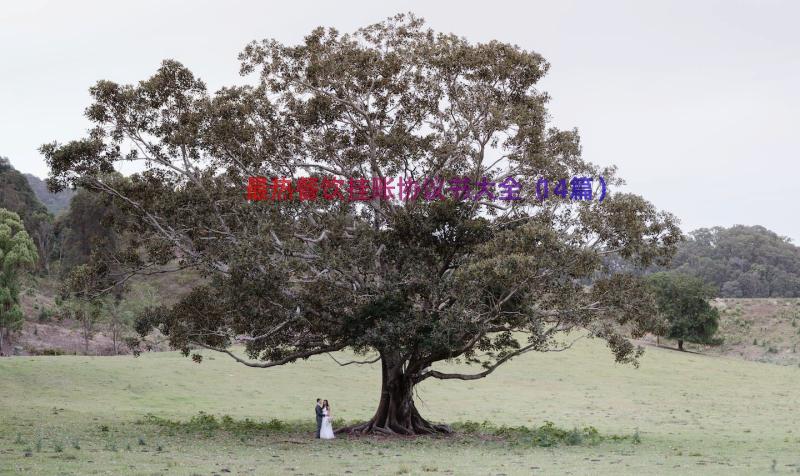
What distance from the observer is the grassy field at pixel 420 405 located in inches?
697

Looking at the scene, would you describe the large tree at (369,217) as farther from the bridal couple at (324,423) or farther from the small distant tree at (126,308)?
the small distant tree at (126,308)

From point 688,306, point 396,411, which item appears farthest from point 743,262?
point 396,411

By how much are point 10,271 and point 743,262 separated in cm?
11630

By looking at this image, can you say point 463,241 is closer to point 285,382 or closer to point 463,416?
point 463,416

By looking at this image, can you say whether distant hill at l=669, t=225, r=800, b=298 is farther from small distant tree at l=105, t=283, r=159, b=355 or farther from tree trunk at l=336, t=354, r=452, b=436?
tree trunk at l=336, t=354, r=452, b=436

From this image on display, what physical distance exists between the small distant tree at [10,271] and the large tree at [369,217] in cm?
3230

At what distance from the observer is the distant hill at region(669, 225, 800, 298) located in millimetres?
124562

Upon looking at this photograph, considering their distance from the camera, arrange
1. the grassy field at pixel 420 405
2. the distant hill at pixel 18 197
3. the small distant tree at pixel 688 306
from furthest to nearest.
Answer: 1. the distant hill at pixel 18 197
2. the small distant tree at pixel 688 306
3. the grassy field at pixel 420 405

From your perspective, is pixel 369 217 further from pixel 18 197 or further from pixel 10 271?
pixel 18 197

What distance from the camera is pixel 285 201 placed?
24453 millimetres

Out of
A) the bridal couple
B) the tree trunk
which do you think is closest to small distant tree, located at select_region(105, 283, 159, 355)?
the tree trunk

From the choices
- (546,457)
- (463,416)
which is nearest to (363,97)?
(546,457)

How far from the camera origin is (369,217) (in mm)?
25953

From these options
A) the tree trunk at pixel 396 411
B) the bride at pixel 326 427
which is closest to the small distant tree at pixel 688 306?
the tree trunk at pixel 396 411
